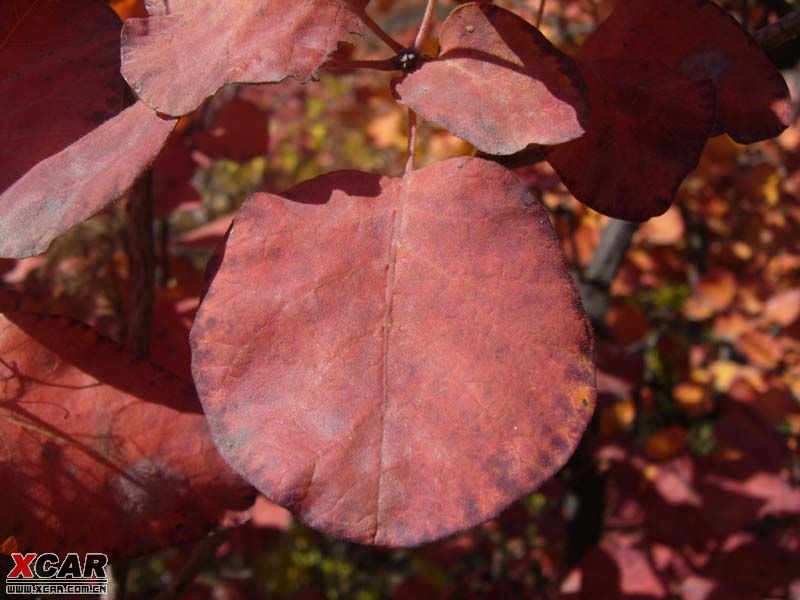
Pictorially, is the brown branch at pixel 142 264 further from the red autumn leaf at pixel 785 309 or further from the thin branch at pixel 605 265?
the red autumn leaf at pixel 785 309

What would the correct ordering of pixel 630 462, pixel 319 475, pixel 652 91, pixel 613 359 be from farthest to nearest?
pixel 630 462 → pixel 613 359 → pixel 652 91 → pixel 319 475

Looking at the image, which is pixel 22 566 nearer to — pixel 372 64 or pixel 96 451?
pixel 96 451

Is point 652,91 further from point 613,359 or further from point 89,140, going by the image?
point 613,359

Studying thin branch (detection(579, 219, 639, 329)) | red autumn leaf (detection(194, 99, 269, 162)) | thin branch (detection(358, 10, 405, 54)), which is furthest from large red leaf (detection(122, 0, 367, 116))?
thin branch (detection(579, 219, 639, 329))

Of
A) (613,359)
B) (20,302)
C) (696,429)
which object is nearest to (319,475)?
(20,302)

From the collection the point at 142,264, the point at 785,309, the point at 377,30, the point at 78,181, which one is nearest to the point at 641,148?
the point at 377,30

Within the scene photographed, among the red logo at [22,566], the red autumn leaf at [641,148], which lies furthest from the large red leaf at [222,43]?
the red logo at [22,566]

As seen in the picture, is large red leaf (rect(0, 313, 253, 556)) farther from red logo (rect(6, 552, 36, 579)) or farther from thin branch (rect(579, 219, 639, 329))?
thin branch (rect(579, 219, 639, 329))
